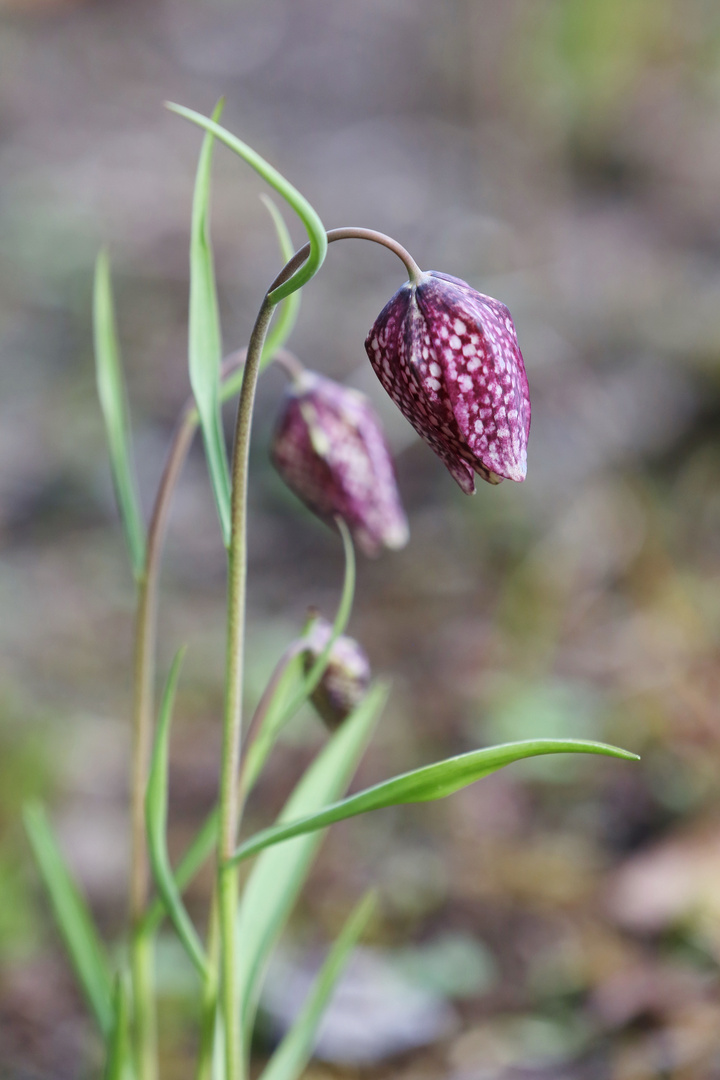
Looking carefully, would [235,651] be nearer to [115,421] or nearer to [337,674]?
[337,674]

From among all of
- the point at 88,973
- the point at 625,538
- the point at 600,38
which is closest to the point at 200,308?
the point at 88,973

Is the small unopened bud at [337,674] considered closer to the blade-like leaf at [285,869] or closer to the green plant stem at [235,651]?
the blade-like leaf at [285,869]

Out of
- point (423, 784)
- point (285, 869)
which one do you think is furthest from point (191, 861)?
point (423, 784)

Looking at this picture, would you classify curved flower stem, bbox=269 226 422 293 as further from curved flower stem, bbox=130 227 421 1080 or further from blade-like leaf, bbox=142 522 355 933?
blade-like leaf, bbox=142 522 355 933

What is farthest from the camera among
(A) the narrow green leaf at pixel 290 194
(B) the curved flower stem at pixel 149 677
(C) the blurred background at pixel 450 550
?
(C) the blurred background at pixel 450 550

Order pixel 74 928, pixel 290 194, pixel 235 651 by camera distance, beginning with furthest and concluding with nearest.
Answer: pixel 74 928 → pixel 235 651 → pixel 290 194

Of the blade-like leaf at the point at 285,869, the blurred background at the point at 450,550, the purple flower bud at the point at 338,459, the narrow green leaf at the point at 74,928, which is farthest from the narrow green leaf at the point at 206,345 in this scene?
the blurred background at the point at 450,550

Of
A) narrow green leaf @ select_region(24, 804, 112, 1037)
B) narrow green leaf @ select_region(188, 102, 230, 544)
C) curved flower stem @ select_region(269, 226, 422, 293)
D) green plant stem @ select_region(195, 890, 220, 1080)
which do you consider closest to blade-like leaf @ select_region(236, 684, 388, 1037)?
green plant stem @ select_region(195, 890, 220, 1080)
